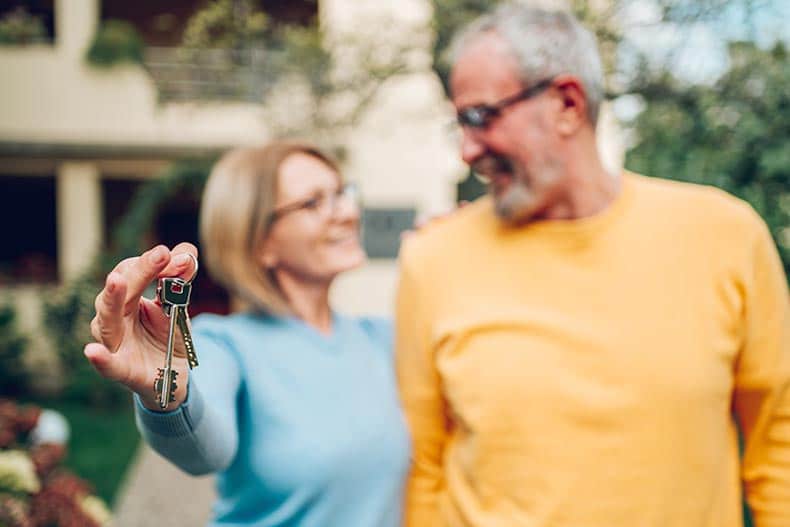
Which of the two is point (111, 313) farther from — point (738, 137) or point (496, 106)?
point (738, 137)

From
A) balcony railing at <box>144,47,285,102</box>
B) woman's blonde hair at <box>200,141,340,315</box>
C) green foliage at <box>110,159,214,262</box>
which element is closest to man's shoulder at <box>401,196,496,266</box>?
woman's blonde hair at <box>200,141,340,315</box>

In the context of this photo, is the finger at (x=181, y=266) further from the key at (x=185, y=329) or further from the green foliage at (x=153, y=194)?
the green foliage at (x=153, y=194)

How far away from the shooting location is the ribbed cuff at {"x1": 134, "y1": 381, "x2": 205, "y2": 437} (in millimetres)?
1034

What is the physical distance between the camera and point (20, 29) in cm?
884

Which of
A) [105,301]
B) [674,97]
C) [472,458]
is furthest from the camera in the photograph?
[674,97]

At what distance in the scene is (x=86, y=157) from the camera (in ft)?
30.5

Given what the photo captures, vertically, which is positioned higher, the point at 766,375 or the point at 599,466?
the point at 766,375

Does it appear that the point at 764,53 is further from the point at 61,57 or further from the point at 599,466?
the point at 61,57

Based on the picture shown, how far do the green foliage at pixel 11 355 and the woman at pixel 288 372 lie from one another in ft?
25.9

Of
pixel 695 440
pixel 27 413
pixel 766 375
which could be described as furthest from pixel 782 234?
pixel 27 413

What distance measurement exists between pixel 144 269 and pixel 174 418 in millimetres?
367

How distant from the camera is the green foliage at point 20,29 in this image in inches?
348

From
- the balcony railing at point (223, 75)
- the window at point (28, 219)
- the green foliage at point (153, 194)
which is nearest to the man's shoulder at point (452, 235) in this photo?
the balcony railing at point (223, 75)

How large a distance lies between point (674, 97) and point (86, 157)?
8269mm
